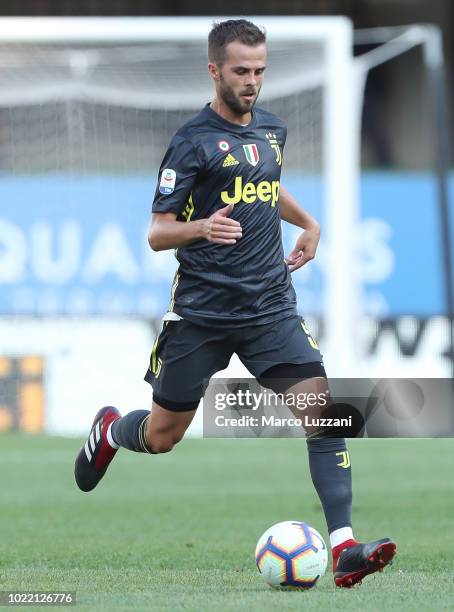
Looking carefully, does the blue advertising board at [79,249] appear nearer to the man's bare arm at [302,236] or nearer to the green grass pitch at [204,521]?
the green grass pitch at [204,521]

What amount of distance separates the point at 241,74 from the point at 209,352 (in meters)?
1.16

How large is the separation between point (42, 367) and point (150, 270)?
6.85ft

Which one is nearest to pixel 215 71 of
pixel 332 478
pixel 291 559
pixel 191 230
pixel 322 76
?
pixel 191 230

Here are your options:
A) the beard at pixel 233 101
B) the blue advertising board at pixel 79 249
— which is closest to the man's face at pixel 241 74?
the beard at pixel 233 101

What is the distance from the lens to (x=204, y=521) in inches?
328

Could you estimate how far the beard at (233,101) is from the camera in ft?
18.3

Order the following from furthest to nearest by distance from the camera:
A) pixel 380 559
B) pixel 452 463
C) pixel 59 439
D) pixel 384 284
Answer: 1. pixel 384 284
2. pixel 59 439
3. pixel 452 463
4. pixel 380 559

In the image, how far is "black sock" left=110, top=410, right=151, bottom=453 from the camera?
614 centimetres

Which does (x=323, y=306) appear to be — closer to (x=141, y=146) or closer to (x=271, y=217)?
(x=141, y=146)

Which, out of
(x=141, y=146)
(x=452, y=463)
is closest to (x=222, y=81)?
(x=452, y=463)

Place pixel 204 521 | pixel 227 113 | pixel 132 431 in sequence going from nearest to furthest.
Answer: pixel 227 113, pixel 132 431, pixel 204 521

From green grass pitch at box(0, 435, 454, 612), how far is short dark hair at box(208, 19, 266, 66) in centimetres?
215

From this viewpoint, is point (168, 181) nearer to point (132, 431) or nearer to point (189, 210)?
point (189, 210)

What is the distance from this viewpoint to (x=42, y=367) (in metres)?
14.9
